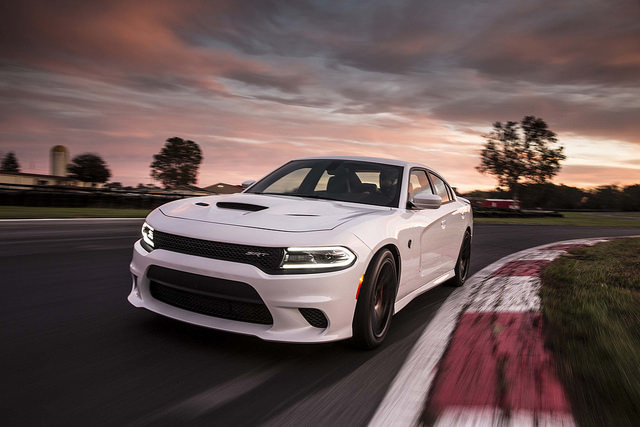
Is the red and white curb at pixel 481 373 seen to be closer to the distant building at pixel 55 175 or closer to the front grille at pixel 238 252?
the front grille at pixel 238 252

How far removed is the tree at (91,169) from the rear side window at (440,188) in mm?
71584

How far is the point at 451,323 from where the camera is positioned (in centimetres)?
456

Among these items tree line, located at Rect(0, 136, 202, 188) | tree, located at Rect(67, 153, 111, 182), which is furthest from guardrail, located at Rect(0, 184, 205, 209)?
tree line, located at Rect(0, 136, 202, 188)

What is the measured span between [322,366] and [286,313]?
1.43ft

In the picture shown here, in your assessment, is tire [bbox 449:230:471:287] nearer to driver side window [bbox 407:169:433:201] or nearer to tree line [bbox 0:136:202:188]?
driver side window [bbox 407:169:433:201]

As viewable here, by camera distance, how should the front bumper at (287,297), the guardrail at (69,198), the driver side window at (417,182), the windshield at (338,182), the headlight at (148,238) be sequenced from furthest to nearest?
the guardrail at (69,198) → the driver side window at (417,182) → the windshield at (338,182) → the headlight at (148,238) → the front bumper at (287,297)

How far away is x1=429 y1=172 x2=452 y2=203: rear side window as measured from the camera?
6043mm

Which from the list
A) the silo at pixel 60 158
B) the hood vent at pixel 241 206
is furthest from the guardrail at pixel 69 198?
the silo at pixel 60 158

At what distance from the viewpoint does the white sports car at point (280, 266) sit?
323 centimetres

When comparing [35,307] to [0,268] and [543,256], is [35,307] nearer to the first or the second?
[0,268]

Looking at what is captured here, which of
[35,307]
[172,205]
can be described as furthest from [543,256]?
[35,307]

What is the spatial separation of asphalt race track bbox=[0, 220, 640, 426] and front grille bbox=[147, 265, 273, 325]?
0.92ft

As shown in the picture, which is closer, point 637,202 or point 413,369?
point 413,369

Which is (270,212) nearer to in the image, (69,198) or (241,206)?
(241,206)
